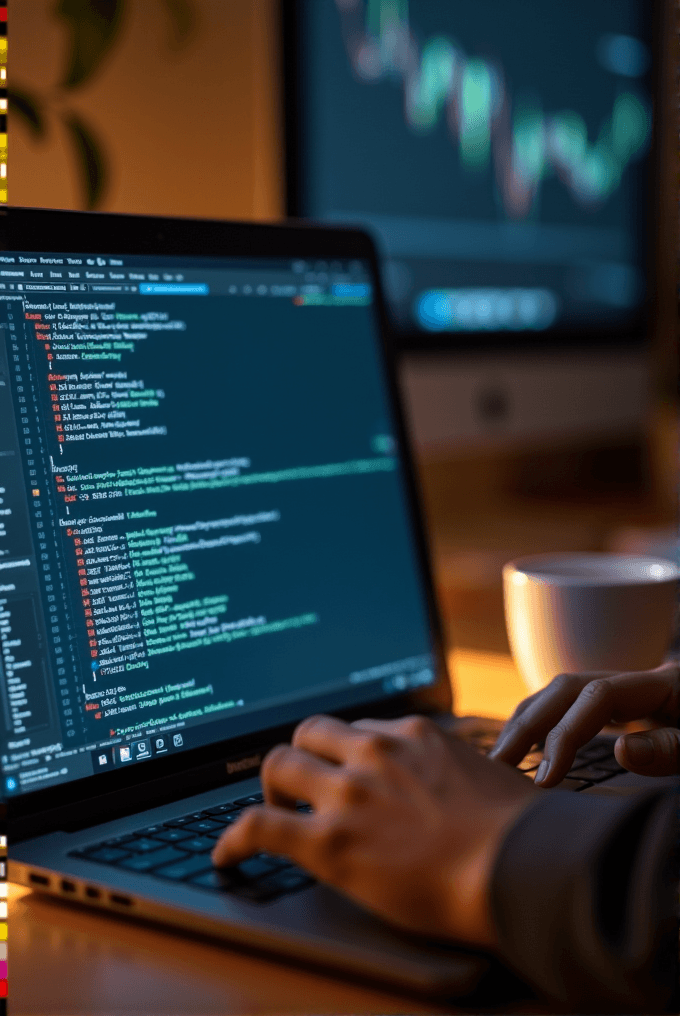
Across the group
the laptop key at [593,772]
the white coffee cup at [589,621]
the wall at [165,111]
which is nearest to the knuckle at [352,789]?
the laptop key at [593,772]

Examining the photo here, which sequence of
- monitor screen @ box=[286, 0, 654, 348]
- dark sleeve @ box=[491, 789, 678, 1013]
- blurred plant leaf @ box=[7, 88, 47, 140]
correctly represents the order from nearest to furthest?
1. dark sleeve @ box=[491, 789, 678, 1013]
2. blurred plant leaf @ box=[7, 88, 47, 140]
3. monitor screen @ box=[286, 0, 654, 348]

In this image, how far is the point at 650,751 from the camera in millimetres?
530

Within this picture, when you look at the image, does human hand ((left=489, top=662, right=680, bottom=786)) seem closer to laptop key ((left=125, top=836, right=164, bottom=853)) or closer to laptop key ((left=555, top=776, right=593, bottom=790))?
laptop key ((left=555, top=776, right=593, bottom=790))

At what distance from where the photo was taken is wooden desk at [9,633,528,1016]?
0.38 meters

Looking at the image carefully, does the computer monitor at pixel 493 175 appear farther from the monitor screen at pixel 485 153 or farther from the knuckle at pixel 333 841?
the knuckle at pixel 333 841

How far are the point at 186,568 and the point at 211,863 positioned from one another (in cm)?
17

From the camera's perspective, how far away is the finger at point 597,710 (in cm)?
53

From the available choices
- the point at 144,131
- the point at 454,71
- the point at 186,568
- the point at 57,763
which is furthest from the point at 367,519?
the point at 454,71

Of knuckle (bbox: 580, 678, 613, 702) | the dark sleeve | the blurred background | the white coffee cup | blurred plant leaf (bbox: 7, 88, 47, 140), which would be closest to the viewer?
the dark sleeve

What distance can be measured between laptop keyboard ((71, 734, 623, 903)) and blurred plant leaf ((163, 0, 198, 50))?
0.82m

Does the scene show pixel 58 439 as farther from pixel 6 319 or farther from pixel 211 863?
pixel 211 863

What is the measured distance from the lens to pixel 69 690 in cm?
51

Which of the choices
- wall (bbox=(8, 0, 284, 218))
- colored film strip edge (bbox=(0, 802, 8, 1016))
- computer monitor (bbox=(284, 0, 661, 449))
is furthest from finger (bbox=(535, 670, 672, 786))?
computer monitor (bbox=(284, 0, 661, 449))

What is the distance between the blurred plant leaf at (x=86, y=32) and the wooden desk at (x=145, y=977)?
0.75 m
